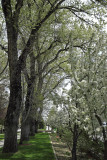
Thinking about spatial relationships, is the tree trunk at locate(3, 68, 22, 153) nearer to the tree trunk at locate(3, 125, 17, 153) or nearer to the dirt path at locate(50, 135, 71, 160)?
the tree trunk at locate(3, 125, 17, 153)

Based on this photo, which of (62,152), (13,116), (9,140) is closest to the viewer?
(9,140)

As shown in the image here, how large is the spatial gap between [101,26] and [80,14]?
61.8 inches

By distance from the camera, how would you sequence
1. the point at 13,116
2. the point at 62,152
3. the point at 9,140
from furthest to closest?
the point at 62,152, the point at 13,116, the point at 9,140

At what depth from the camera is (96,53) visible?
5066 millimetres

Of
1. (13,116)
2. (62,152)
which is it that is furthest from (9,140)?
(62,152)

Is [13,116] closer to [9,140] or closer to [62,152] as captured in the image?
[9,140]

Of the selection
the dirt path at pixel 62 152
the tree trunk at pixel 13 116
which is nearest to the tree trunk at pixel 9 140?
the tree trunk at pixel 13 116

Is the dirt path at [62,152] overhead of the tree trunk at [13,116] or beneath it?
beneath

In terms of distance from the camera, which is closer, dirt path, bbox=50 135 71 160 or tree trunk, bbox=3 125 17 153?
tree trunk, bbox=3 125 17 153

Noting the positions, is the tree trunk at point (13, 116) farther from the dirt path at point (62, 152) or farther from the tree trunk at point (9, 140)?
the dirt path at point (62, 152)

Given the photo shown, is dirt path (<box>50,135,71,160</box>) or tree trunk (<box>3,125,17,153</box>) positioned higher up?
tree trunk (<box>3,125,17,153</box>)

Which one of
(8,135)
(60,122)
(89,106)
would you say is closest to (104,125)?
(89,106)

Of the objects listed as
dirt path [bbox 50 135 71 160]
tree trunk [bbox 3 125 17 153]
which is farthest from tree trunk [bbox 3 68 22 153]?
dirt path [bbox 50 135 71 160]

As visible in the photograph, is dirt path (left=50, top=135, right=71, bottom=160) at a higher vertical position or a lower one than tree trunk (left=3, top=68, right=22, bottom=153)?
lower
